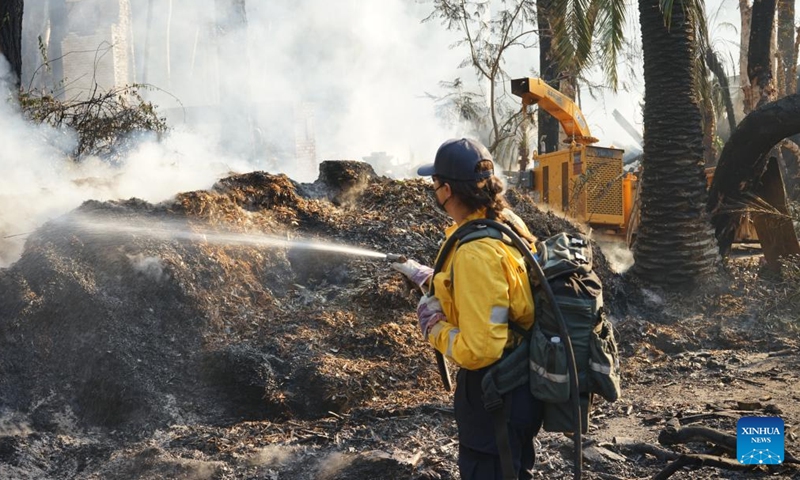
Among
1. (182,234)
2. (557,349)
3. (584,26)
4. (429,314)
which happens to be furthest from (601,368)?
(584,26)

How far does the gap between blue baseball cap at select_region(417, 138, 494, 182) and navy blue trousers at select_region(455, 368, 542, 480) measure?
759 millimetres

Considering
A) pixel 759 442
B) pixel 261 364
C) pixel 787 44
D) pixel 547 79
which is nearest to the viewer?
pixel 759 442

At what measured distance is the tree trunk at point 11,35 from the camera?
8.96 metres

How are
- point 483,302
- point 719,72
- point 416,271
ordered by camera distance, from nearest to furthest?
1. point 483,302
2. point 416,271
3. point 719,72

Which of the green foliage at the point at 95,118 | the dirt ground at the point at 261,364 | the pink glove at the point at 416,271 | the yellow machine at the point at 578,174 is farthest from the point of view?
the yellow machine at the point at 578,174

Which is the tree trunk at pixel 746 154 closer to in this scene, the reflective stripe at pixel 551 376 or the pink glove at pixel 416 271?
the pink glove at pixel 416 271

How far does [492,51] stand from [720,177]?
9326mm

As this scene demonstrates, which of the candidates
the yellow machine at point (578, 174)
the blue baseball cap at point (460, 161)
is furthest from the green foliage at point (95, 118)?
the blue baseball cap at point (460, 161)

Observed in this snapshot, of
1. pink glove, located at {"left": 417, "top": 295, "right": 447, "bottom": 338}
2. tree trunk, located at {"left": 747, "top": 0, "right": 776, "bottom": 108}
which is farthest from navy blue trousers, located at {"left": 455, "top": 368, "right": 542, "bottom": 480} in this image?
tree trunk, located at {"left": 747, "top": 0, "right": 776, "bottom": 108}

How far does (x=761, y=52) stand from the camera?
15039 mm

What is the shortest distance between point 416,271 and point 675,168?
7.48 meters

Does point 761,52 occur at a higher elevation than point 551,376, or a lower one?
higher

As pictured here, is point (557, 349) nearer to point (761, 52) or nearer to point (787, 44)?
point (761, 52)

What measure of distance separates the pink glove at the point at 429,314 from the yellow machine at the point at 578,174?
9083 mm
